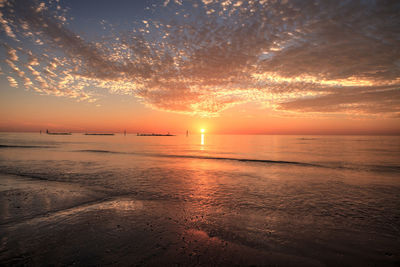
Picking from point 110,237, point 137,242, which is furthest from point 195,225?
point 110,237

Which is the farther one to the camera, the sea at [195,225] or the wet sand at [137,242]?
the sea at [195,225]

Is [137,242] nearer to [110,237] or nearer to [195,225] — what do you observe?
[110,237]

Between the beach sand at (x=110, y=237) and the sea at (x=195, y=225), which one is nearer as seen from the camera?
the beach sand at (x=110, y=237)

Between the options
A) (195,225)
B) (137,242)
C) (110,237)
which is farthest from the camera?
(195,225)

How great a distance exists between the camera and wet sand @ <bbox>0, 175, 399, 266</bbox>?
18.0 ft

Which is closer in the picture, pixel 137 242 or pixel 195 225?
pixel 137 242

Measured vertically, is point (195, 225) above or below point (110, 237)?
below

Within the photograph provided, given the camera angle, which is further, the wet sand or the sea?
the sea

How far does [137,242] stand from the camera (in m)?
6.34

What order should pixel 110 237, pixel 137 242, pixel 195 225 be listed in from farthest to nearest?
1. pixel 195 225
2. pixel 110 237
3. pixel 137 242

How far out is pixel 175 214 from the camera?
29.1ft

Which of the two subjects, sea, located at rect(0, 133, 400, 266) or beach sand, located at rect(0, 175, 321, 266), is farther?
sea, located at rect(0, 133, 400, 266)

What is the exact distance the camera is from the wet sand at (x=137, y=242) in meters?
5.50

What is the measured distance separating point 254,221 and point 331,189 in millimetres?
9195
